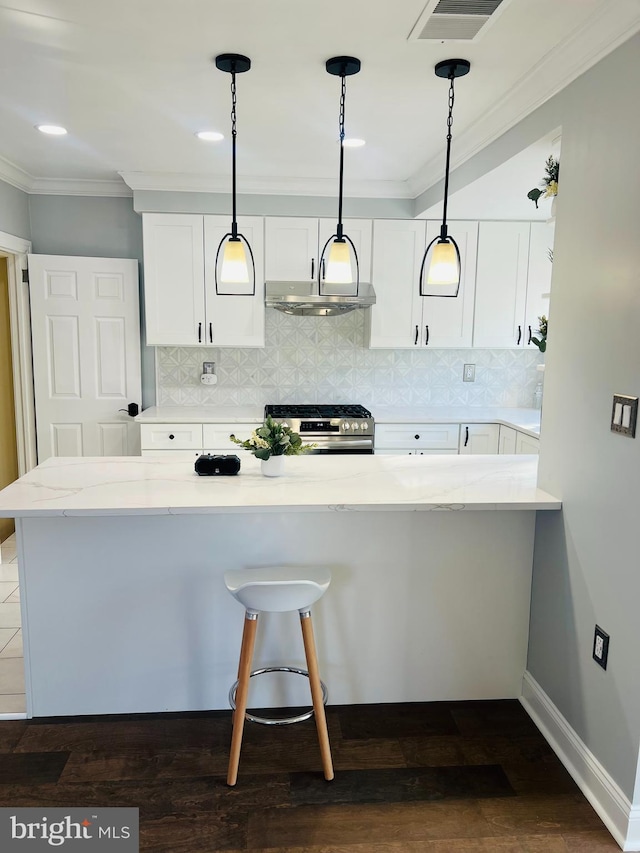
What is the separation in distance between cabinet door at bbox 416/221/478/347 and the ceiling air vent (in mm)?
2367

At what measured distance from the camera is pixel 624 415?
6.09 ft

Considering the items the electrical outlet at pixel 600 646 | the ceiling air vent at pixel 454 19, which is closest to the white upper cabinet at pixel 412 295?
the ceiling air vent at pixel 454 19

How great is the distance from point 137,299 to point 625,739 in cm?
392

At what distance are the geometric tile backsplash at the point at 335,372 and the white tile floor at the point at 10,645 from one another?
1.61 m

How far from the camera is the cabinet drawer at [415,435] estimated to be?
438 centimetres

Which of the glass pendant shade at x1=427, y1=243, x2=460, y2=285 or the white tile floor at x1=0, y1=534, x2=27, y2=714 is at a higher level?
the glass pendant shade at x1=427, y1=243, x2=460, y2=285

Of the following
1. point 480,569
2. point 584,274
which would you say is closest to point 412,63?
point 584,274

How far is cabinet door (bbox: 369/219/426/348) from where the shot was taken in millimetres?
4395

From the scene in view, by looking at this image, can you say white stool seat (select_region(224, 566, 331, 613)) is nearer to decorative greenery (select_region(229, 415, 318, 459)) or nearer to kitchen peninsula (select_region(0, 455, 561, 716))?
kitchen peninsula (select_region(0, 455, 561, 716))

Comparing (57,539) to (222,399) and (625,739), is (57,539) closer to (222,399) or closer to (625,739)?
(625,739)

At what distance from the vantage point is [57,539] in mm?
2336

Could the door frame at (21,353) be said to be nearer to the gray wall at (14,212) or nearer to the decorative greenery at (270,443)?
the gray wall at (14,212)

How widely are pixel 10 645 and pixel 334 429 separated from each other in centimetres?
231

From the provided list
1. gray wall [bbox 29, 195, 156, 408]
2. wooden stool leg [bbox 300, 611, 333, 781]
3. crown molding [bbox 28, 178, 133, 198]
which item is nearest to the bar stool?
wooden stool leg [bbox 300, 611, 333, 781]
